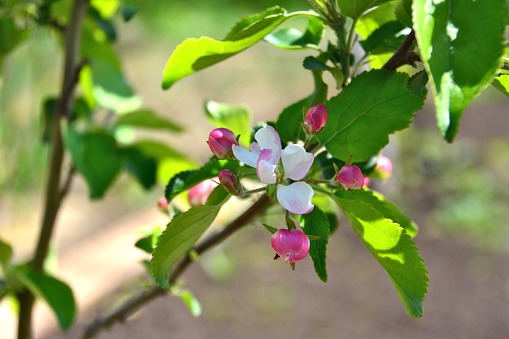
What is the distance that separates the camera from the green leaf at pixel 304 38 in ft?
1.57

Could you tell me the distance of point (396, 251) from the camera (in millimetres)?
390

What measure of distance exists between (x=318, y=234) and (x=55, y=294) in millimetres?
452

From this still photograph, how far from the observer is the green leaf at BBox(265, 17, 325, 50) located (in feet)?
1.57

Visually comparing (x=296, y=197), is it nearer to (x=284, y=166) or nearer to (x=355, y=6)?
(x=284, y=166)

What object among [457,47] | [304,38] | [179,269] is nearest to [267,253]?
[179,269]

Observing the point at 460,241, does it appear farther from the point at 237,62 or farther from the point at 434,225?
the point at 237,62

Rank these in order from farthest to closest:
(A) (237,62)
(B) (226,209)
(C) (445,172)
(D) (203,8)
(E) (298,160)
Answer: (D) (203,8), (A) (237,62), (C) (445,172), (B) (226,209), (E) (298,160)

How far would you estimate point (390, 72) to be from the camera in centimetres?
41

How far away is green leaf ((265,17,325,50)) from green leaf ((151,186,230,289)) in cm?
16

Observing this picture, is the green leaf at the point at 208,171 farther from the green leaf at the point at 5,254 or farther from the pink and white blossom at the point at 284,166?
the green leaf at the point at 5,254


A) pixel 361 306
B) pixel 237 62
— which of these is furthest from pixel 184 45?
pixel 237 62

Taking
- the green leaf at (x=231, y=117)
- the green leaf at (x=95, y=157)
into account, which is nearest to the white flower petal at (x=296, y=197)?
the green leaf at (x=231, y=117)

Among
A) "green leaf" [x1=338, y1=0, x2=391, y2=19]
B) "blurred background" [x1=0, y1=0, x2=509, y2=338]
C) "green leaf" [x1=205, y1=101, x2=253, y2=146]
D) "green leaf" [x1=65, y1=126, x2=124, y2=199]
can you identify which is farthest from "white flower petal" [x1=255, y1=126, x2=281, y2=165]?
"blurred background" [x1=0, y1=0, x2=509, y2=338]

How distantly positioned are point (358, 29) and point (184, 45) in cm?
19
